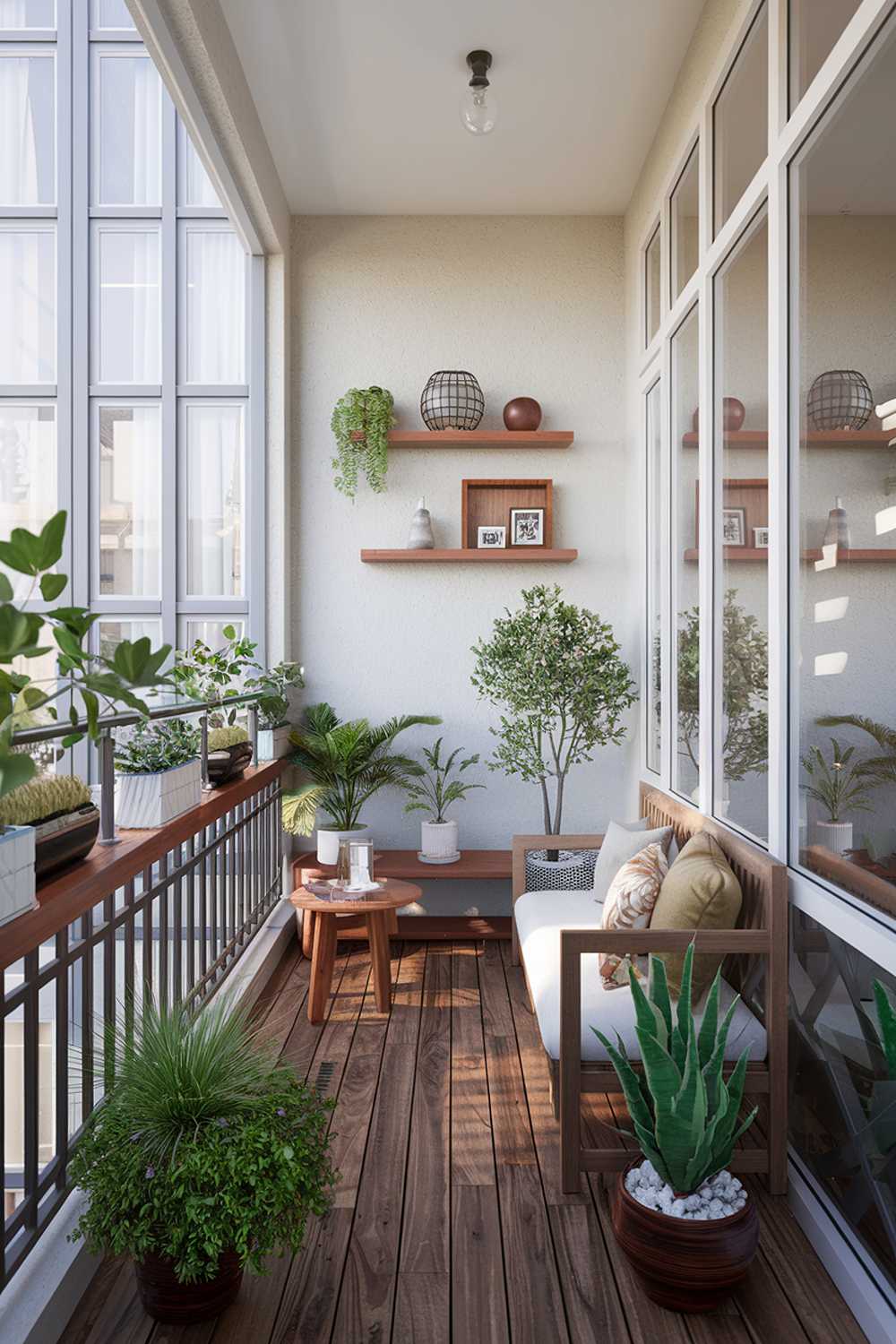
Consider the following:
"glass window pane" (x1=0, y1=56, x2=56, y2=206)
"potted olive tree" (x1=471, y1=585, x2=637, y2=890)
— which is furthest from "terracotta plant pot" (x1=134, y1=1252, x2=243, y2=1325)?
"glass window pane" (x1=0, y1=56, x2=56, y2=206)

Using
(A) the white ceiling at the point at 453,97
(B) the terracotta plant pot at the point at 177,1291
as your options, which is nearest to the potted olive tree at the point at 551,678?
(A) the white ceiling at the point at 453,97

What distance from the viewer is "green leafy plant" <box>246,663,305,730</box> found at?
432 centimetres

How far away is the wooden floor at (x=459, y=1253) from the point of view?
1822 millimetres

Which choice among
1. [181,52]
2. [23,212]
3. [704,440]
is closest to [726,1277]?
[704,440]

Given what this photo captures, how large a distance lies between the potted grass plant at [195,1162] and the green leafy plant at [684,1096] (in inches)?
26.2

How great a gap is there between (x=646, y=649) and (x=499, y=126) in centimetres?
233

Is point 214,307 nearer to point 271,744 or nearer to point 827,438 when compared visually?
point 271,744

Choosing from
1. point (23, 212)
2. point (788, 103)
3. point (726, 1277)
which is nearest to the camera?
point (726, 1277)

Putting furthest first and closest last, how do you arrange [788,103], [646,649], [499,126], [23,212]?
1. [23,212]
2. [646,649]
3. [499,126]
4. [788,103]

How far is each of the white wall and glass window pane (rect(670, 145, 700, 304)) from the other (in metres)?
1.05

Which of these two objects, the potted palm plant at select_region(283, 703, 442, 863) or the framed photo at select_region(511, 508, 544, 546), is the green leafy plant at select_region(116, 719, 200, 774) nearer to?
the potted palm plant at select_region(283, 703, 442, 863)

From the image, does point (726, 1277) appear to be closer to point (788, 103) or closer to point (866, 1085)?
point (866, 1085)

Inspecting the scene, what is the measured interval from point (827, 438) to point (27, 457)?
3946 mm

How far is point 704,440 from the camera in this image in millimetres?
3156
